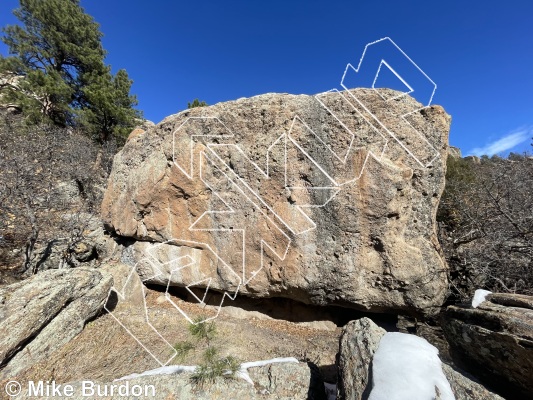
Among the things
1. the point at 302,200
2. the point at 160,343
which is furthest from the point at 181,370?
the point at 302,200

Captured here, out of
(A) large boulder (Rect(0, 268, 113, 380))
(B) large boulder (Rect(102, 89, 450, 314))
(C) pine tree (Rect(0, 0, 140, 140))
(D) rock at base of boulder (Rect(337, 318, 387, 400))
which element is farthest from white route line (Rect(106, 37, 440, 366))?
(C) pine tree (Rect(0, 0, 140, 140))

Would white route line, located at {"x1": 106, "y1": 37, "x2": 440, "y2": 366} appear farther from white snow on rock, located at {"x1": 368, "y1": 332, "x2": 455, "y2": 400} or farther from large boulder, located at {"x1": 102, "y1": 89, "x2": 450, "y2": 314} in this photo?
white snow on rock, located at {"x1": 368, "y1": 332, "x2": 455, "y2": 400}

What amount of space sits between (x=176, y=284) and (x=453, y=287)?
4.91 m

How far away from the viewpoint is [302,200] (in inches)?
159

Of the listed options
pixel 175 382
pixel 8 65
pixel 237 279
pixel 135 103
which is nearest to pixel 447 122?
pixel 237 279

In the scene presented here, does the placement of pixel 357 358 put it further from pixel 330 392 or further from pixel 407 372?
pixel 330 392

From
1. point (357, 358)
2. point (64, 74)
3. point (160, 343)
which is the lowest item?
point (160, 343)

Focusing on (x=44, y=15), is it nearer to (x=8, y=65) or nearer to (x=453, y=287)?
(x=8, y=65)

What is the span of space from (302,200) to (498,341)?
8.58 ft

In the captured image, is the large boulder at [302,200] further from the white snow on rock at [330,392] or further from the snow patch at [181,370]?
the snow patch at [181,370]

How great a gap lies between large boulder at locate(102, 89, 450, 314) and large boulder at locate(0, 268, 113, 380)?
A: 1192mm

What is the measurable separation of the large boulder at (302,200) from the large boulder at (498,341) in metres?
0.98

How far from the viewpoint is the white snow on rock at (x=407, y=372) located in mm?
1848

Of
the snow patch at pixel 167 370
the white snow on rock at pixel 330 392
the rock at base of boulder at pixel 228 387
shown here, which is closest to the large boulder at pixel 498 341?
the white snow on rock at pixel 330 392
